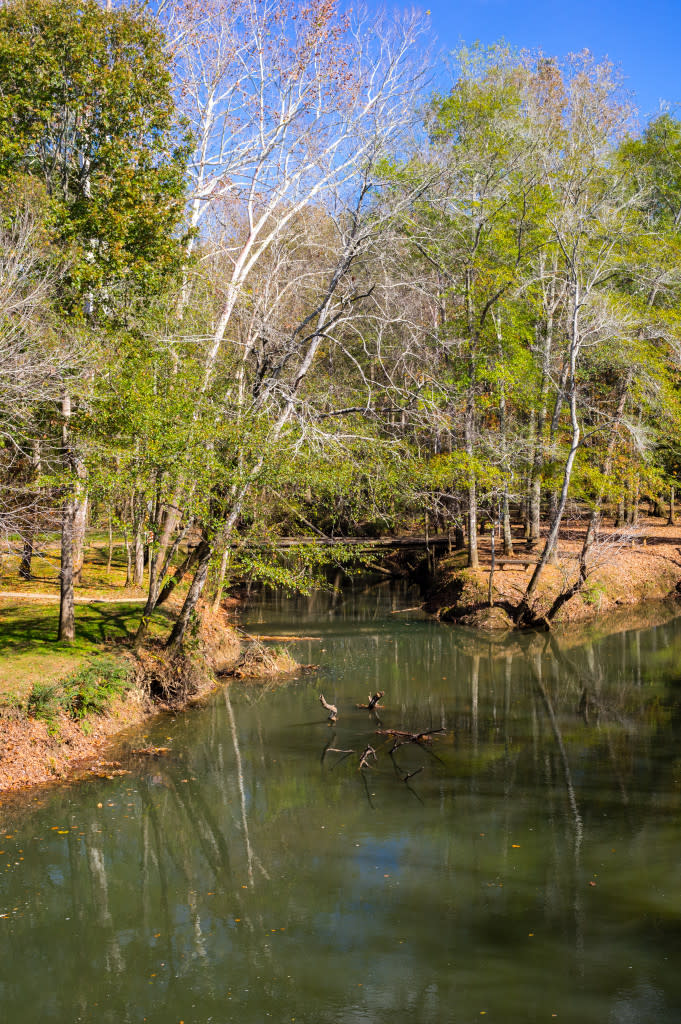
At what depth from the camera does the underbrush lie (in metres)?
13.2

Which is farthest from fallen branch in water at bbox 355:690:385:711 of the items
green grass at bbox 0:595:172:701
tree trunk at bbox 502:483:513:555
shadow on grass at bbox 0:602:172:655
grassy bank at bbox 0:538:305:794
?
tree trunk at bbox 502:483:513:555

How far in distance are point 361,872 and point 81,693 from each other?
655cm

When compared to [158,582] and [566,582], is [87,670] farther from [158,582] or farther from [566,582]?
[566,582]

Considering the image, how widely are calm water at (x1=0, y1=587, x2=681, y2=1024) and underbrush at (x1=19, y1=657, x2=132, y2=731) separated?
3.84 ft

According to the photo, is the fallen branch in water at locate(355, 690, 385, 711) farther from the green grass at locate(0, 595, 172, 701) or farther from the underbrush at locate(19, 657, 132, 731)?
the green grass at locate(0, 595, 172, 701)

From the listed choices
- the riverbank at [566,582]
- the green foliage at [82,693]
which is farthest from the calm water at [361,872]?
the riverbank at [566,582]

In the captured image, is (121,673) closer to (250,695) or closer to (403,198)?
(250,695)

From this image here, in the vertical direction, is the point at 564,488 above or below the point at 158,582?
above

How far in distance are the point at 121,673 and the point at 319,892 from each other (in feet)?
24.6

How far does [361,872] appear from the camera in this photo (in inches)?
383

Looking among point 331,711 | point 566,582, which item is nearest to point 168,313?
point 331,711

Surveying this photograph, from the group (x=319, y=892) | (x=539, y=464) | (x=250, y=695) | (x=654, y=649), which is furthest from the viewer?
(x=539, y=464)

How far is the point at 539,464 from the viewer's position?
91.5ft

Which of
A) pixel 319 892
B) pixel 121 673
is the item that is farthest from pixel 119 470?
pixel 319 892
